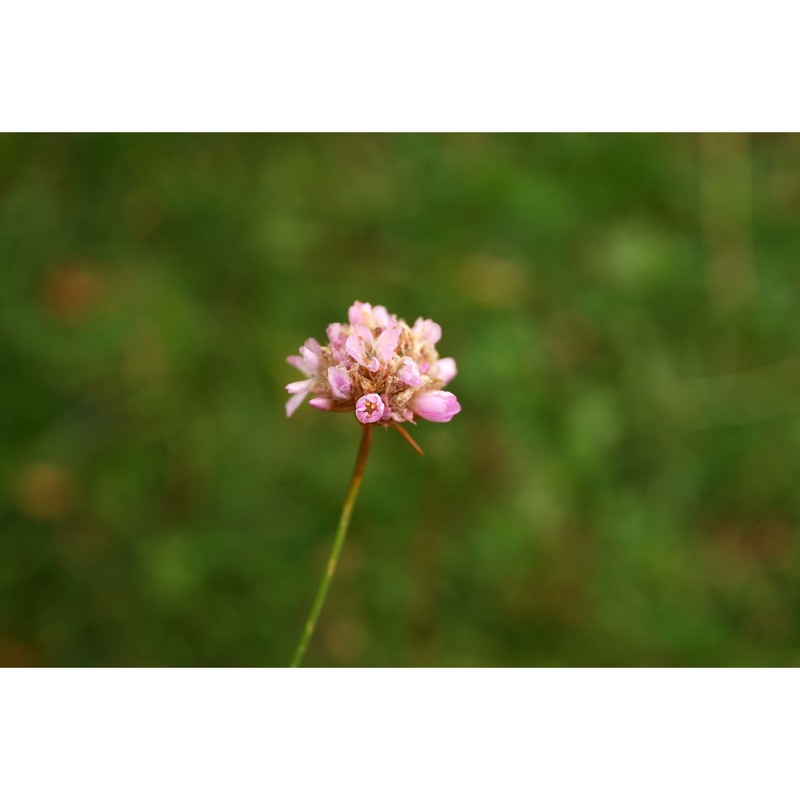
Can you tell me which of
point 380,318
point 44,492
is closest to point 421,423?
point 44,492

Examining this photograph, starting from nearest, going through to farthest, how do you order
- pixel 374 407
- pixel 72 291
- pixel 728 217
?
pixel 374 407, pixel 72 291, pixel 728 217

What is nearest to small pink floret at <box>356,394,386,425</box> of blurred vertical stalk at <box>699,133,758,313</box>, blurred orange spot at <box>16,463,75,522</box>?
blurred orange spot at <box>16,463,75,522</box>

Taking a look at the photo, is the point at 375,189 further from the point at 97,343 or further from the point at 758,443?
the point at 758,443

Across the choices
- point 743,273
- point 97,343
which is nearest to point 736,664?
point 743,273

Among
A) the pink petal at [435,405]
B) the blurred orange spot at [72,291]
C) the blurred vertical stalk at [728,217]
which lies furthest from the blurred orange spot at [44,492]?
the blurred vertical stalk at [728,217]

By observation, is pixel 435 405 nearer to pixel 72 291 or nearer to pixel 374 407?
pixel 374 407

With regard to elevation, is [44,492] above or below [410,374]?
below

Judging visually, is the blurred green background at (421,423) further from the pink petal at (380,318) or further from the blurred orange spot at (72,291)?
the pink petal at (380,318)
